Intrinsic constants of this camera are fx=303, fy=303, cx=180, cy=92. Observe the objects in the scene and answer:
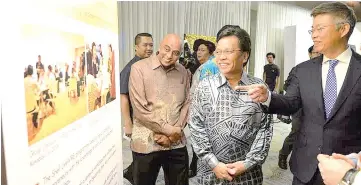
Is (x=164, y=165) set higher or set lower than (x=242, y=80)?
lower

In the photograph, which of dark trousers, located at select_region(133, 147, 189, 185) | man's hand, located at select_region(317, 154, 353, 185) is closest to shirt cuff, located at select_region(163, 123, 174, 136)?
dark trousers, located at select_region(133, 147, 189, 185)

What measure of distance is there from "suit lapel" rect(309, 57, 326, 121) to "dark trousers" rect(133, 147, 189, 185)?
1024 millimetres

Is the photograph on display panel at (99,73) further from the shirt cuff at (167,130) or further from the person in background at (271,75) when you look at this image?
the person in background at (271,75)

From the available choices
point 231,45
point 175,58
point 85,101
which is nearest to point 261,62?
point 175,58

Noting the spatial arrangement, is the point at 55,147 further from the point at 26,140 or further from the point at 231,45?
the point at 231,45

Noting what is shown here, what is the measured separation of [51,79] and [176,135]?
1.34 metres

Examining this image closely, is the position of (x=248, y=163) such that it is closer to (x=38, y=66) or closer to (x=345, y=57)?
(x=345, y=57)

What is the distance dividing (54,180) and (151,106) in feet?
4.19

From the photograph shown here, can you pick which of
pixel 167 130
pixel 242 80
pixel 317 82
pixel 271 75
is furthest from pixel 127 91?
pixel 271 75

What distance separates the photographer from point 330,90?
160 cm

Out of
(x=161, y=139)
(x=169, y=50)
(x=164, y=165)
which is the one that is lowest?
(x=164, y=165)

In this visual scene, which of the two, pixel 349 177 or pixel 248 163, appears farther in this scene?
pixel 248 163

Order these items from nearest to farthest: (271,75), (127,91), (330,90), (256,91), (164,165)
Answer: (256,91)
(330,90)
(164,165)
(127,91)
(271,75)

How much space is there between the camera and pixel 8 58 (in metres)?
0.69
